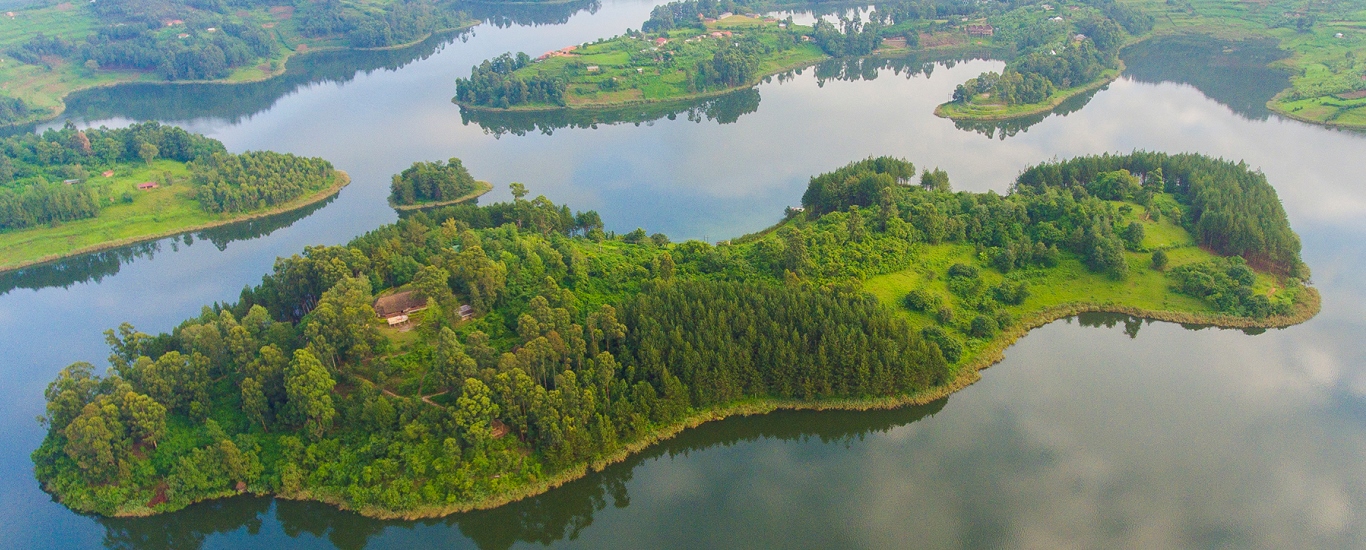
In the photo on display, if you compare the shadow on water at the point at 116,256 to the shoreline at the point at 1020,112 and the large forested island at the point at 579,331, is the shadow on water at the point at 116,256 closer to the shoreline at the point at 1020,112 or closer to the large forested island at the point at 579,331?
the large forested island at the point at 579,331

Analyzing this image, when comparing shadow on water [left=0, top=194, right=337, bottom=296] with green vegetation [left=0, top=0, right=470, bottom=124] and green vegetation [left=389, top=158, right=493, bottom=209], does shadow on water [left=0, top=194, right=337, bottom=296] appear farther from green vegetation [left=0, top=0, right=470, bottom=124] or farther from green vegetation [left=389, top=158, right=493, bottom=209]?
green vegetation [left=0, top=0, right=470, bottom=124]

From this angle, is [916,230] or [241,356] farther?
[916,230]

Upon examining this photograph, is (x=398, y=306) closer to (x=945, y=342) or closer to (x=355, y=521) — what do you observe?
(x=355, y=521)

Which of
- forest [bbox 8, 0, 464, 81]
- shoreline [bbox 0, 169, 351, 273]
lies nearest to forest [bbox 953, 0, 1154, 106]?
shoreline [bbox 0, 169, 351, 273]

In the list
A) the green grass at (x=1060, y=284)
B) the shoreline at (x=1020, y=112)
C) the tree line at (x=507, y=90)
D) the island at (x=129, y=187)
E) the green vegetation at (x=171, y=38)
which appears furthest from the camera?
the green vegetation at (x=171, y=38)

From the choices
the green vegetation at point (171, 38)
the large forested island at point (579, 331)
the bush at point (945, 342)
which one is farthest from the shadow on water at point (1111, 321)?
the green vegetation at point (171, 38)

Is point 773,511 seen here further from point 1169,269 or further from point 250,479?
point 1169,269

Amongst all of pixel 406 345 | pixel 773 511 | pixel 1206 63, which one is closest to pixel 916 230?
pixel 773 511
